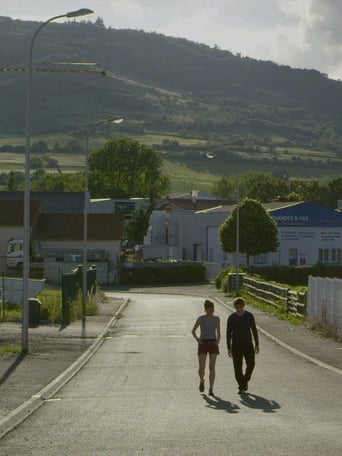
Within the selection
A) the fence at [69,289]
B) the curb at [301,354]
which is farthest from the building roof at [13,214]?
the curb at [301,354]

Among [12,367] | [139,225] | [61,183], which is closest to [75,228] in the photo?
[139,225]

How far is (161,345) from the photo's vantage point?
103 ft

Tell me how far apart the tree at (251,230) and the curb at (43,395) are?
49400mm

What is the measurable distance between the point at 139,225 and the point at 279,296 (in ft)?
254

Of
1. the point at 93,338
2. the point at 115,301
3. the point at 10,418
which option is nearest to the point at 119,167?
the point at 115,301

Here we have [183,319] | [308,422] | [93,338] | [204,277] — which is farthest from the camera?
[204,277]

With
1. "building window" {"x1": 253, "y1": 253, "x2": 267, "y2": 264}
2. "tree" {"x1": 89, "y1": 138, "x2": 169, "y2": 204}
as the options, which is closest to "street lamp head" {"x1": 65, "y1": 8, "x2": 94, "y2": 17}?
"building window" {"x1": 253, "y1": 253, "x2": 267, "y2": 264}

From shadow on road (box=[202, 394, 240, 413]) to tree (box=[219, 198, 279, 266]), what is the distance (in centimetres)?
6250

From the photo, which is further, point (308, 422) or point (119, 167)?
point (119, 167)

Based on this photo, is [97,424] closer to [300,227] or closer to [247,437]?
[247,437]

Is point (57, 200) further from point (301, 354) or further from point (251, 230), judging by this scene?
point (301, 354)

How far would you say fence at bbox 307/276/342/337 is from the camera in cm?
3198

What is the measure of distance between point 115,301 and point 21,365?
34513 millimetres

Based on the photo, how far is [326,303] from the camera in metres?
34.3
